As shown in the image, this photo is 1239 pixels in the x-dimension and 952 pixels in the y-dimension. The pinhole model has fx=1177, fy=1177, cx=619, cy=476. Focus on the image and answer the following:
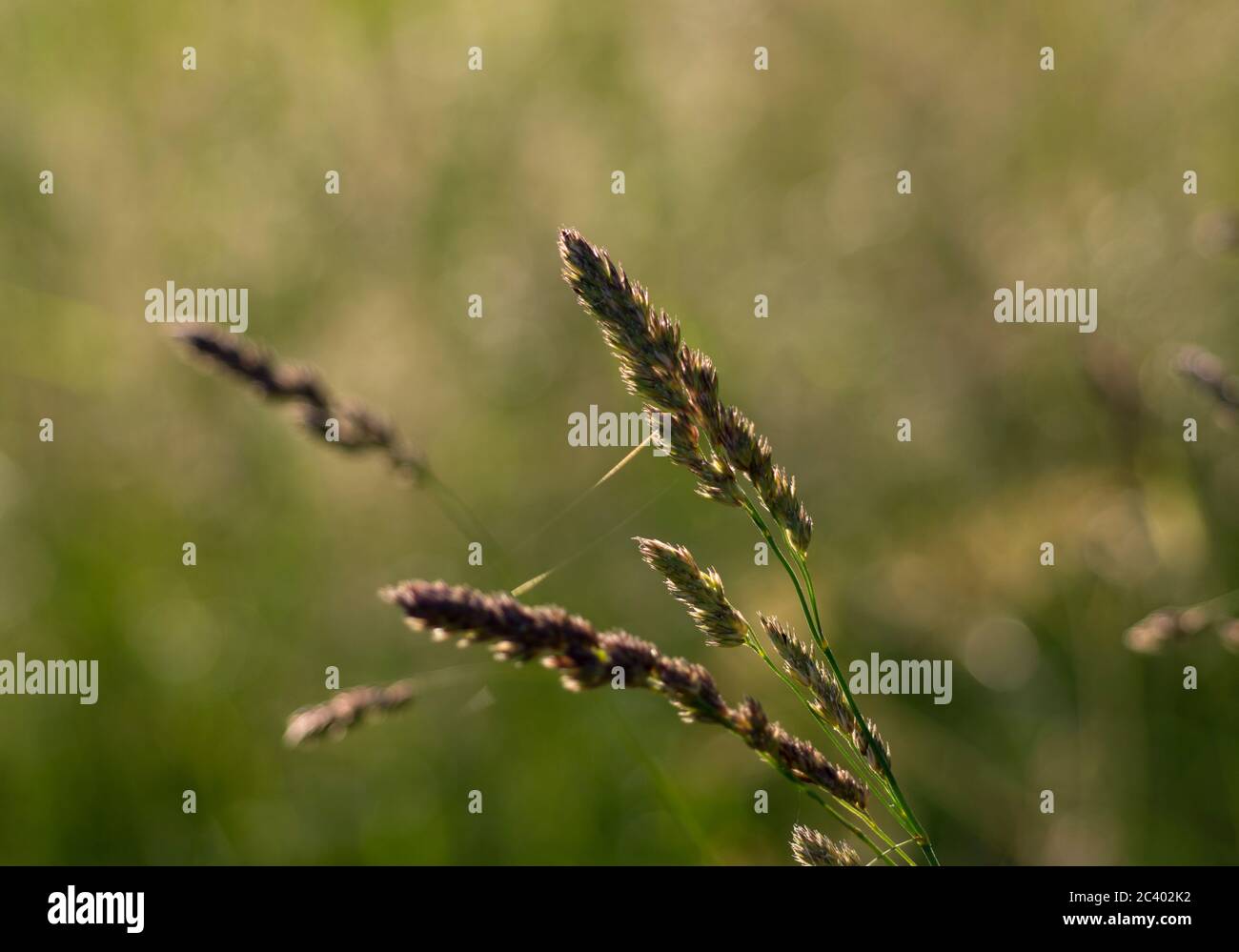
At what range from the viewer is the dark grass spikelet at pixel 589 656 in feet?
3.49

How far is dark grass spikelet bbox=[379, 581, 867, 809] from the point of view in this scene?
3.49ft

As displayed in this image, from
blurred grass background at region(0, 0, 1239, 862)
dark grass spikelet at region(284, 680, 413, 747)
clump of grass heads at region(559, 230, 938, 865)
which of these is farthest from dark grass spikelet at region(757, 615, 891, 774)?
blurred grass background at region(0, 0, 1239, 862)

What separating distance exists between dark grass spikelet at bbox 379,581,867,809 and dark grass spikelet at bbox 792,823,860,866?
55mm

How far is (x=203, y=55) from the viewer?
13.2ft

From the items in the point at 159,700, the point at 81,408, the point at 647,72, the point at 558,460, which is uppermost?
the point at 647,72

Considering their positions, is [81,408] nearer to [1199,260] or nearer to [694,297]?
[694,297]

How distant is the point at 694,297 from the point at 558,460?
69cm

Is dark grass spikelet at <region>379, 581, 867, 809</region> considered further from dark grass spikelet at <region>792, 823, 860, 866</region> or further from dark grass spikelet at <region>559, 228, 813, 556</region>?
dark grass spikelet at <region>559, 228, 813, 556</region>

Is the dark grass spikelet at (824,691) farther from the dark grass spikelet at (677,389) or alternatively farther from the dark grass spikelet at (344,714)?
the dark grass spikelet at (344,714)

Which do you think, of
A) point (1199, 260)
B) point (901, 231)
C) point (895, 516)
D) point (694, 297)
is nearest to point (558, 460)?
point (694, 297)

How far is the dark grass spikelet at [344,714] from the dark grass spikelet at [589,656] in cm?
31

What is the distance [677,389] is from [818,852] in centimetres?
50

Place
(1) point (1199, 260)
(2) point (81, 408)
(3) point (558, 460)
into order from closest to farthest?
(1) point (1199, 260) < (3) point (558, 460) < (2) point (81, 408)

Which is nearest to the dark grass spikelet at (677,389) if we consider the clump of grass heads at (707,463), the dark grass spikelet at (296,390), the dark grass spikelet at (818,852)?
the clump of grass heads at (707,463)
